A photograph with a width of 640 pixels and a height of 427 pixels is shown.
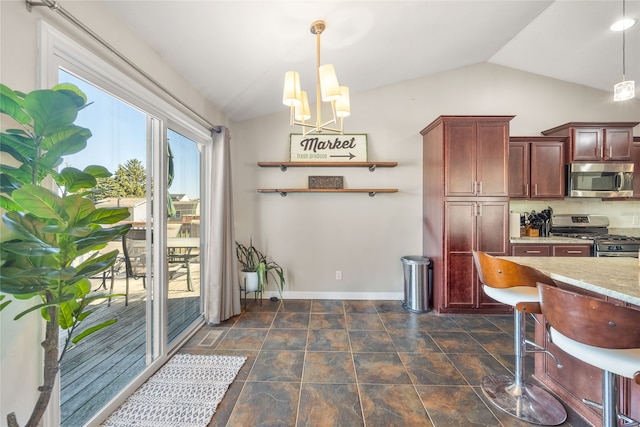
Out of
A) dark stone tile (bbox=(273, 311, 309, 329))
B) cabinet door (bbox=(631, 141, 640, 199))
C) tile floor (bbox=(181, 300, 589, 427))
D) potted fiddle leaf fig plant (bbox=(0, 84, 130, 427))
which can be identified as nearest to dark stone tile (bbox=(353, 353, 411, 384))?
tile floor (bbox=(181, 300, 589, 427))

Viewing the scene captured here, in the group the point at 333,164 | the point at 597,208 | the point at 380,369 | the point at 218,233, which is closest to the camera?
the point at 380,369

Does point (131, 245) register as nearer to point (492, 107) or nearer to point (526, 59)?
point (492, 107)

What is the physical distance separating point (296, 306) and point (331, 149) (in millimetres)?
2200

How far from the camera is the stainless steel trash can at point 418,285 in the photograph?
10.6 feet

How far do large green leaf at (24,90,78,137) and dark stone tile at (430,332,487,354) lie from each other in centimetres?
299

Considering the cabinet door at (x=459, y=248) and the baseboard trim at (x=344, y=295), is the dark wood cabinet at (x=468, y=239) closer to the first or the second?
the cabinet door at (x=459, y=248)

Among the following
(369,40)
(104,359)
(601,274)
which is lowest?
(104,359)

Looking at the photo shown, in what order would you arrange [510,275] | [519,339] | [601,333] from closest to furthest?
[601,333] < [510,275] < [519,339]

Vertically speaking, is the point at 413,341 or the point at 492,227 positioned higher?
the point at 492,227

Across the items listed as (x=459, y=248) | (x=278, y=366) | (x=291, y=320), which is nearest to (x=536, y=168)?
(x=459, y=248)

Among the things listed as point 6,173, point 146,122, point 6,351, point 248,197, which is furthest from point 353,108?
point 6,351

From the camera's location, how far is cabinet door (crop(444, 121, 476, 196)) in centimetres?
304

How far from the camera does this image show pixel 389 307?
3.40m

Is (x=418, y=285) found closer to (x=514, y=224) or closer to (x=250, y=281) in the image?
(x=514, y=224)
